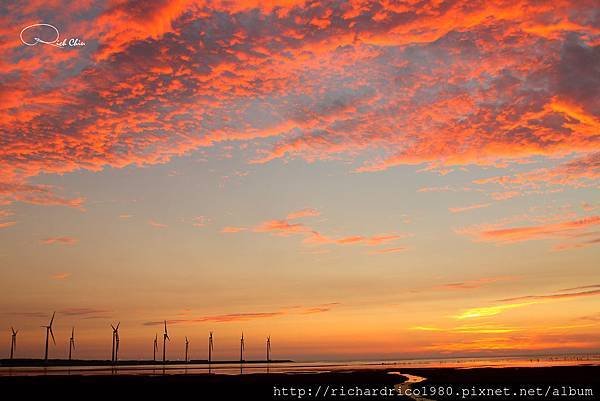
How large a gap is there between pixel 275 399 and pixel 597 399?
2879 centimetres

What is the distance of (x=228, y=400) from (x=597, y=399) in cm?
3359

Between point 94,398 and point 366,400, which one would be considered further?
point 94,398

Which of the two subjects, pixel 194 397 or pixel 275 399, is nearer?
pixel 275 399

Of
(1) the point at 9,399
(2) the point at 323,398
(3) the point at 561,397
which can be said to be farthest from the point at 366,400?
(1) the point at 9,399

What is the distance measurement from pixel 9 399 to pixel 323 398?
101 ft

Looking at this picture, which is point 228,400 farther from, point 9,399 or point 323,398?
point 9,399

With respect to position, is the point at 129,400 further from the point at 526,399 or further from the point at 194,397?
the point at 526,399

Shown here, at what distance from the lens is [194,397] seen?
6184 centimetres

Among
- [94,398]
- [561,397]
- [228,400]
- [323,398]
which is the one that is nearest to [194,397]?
[228,400]

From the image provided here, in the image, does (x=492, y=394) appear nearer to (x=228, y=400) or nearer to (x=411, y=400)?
(x=411, y=400)

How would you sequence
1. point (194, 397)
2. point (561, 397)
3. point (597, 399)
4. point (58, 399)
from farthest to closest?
point (194, 397) < point (58, 399) < point (561, 397) < point (597, 399)

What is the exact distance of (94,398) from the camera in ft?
194

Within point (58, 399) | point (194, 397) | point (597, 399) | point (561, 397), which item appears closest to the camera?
point (597, 399)

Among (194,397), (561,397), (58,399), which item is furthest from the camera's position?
(194,397)
